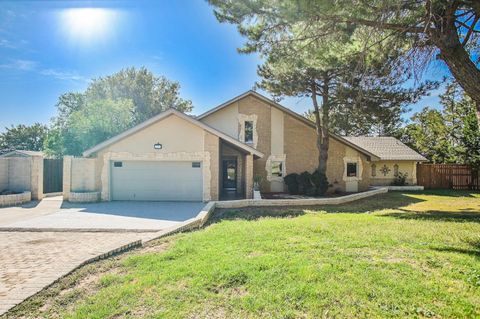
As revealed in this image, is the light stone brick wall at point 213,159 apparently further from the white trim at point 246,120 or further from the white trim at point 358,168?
the white trim at point 358,168

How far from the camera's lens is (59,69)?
15883 mm

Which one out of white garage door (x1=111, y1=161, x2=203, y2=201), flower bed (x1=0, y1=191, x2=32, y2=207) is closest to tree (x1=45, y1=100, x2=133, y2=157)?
flower bed (x1=0, y1=191, x2=32, y2=207)

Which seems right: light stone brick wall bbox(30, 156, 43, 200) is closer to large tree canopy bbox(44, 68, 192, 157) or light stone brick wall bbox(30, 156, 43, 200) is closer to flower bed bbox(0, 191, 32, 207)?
flower bed bbox(0, 191, 32, 207)

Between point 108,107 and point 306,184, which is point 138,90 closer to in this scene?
point 108,107

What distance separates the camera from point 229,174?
20.6 m

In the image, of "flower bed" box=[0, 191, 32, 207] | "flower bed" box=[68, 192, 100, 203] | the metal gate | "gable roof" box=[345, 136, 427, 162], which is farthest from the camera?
"gable roof" box=[345, 136, 427, 162]

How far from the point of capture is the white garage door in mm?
15234

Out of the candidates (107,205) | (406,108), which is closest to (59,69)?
(107,205)

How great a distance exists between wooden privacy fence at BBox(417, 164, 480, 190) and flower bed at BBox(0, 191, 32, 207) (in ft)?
95.8

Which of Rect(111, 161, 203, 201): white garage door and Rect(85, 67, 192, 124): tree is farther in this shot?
Rect(85, 67, 192, 124): tree

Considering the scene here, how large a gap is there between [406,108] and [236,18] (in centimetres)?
1418

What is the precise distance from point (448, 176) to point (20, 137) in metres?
71.7

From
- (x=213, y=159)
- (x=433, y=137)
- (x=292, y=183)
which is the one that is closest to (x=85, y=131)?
(x=213, y=159)

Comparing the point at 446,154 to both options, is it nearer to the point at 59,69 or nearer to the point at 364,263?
the point at 364,263
